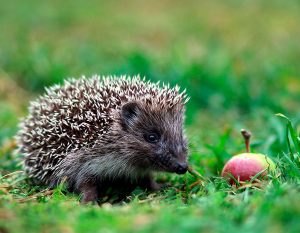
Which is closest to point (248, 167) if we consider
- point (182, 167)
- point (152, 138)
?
point (182, 167)

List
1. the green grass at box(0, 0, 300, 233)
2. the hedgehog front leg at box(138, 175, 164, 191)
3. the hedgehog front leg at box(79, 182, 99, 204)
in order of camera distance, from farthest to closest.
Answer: the hedgehog front leg at box(138, 175, 164, 191)
the hedgehog front leg at box(79, 182, 99, 204)
the green grass at box(0, 0, 300, 233)

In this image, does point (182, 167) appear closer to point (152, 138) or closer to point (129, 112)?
point (152, 138)

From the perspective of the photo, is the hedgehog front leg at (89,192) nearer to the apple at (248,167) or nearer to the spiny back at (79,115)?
the spiny back at (79,115)

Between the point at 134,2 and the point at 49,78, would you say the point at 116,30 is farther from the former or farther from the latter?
the point at 49,78

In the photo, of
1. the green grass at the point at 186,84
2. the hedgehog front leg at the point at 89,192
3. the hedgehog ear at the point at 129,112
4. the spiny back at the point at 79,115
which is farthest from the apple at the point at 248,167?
the hedgehog front leg at the point at 89,192

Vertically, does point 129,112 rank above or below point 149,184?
A: above

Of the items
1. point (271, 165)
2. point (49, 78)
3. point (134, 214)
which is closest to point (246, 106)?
point (49, 78)

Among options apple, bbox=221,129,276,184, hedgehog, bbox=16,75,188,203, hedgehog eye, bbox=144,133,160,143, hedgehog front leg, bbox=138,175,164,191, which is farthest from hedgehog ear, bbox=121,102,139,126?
apple, bbox=221,129,276,184

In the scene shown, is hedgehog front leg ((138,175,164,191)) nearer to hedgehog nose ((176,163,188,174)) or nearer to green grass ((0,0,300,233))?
green grass ((0,0,300,233))
